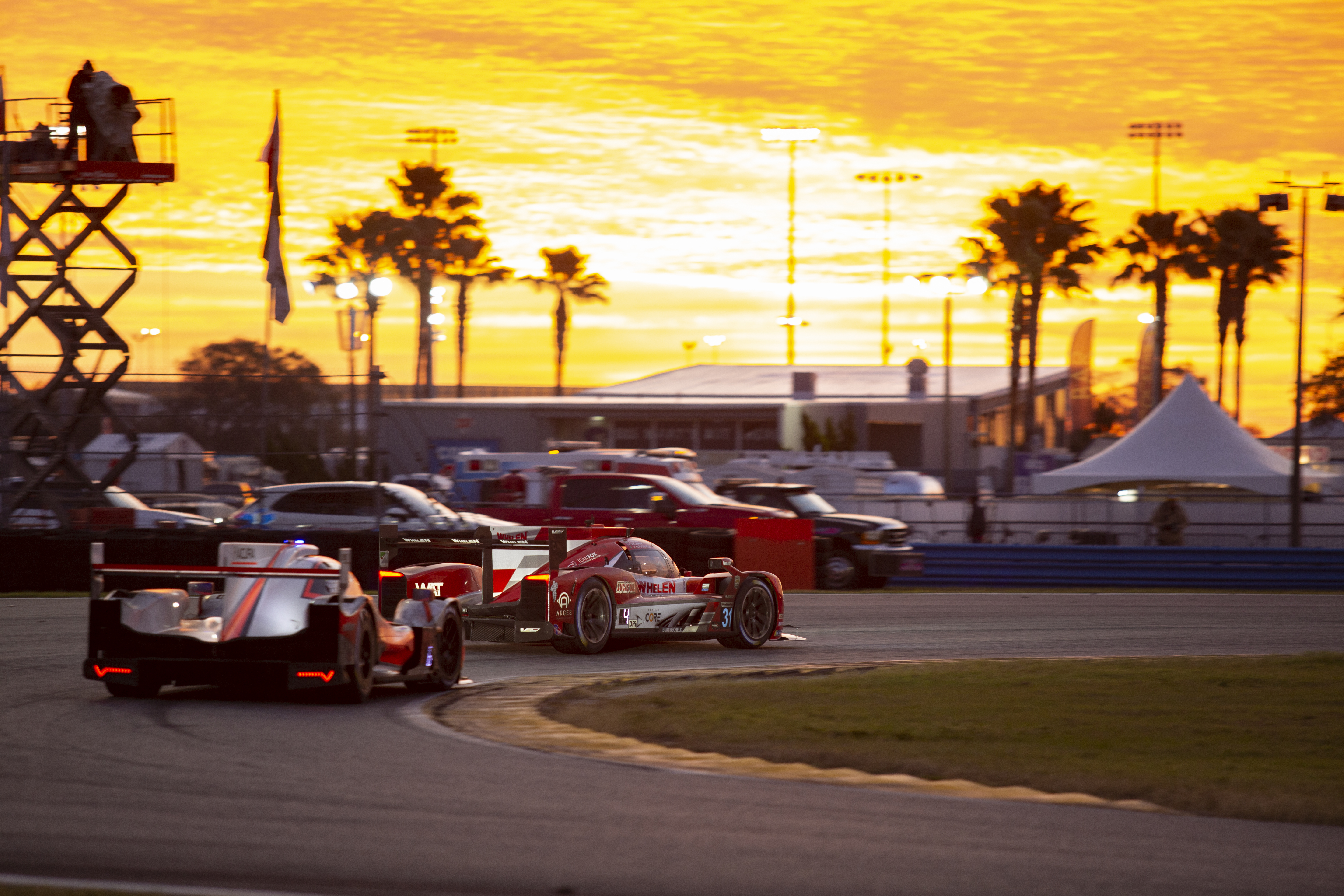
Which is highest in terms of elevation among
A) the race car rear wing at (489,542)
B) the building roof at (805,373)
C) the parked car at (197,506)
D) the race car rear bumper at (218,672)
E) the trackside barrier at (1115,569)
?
the building roof at (805,373)

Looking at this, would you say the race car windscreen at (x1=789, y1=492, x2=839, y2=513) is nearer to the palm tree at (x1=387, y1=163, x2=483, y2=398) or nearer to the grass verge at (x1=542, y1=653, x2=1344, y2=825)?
the grass verge at (x1=542, y1=653, x2=1344, y2=825)

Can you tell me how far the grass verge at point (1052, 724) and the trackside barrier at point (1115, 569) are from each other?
1152cm

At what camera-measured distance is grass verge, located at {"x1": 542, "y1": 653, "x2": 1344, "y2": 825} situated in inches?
314

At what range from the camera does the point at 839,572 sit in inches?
922

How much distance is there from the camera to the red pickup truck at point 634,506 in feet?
76.4

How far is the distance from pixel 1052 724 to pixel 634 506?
14.0 meters

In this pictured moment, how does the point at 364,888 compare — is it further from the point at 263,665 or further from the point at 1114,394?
the point at 1114,394

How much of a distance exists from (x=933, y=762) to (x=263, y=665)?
4379mm

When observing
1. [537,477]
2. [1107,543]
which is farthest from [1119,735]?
[1107,543]

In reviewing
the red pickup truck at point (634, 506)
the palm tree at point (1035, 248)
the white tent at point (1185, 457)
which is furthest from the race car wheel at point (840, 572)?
the palm tree at point (1035, 248)

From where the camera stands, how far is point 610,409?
204 feet

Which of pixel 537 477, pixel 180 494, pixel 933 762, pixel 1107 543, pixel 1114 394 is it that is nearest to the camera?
pixel 933 762

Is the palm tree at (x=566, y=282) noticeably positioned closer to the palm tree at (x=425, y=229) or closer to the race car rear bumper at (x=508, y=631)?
the palm tree at (x=425, y=229)

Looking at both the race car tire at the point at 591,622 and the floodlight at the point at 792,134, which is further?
the floodlight at the point at 792,134
